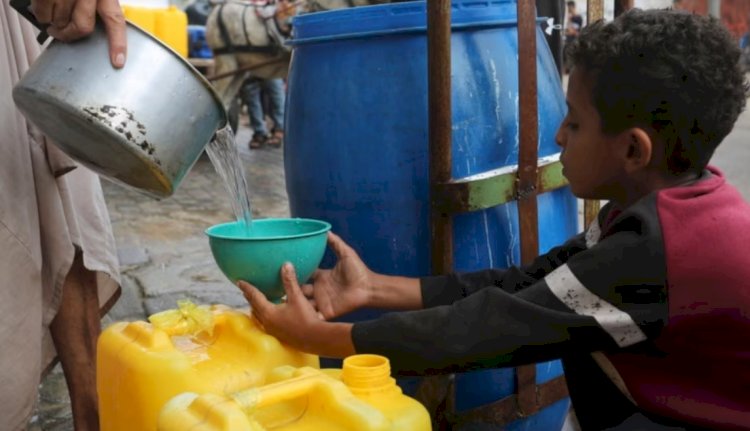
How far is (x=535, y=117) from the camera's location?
1.78 meters

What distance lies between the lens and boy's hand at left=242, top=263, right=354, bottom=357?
1447 millimetres

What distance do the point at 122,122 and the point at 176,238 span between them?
3.36 metres

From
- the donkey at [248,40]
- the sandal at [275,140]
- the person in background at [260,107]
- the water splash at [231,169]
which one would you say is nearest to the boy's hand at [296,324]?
the water splash at [231,169]

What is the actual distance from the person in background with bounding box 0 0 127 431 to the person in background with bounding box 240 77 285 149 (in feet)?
20.1

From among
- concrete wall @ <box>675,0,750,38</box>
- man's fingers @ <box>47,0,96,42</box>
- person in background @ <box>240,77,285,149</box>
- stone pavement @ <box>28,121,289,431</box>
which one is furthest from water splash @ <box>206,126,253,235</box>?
concrete wall @ <box>675,0,750,38</box>

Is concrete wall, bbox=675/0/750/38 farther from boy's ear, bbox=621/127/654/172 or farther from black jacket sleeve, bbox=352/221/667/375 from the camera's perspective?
black jacket sleeve, bbox=352/221/667/375

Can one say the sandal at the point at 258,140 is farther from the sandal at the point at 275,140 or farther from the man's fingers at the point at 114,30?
the man's fingers at the point at 114,30

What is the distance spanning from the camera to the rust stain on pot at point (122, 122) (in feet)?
4.87

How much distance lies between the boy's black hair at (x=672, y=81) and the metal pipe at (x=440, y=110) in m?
0.33

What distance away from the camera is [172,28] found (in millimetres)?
8312

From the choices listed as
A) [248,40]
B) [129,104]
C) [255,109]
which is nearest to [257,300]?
[129,104]

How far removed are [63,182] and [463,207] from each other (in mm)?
963

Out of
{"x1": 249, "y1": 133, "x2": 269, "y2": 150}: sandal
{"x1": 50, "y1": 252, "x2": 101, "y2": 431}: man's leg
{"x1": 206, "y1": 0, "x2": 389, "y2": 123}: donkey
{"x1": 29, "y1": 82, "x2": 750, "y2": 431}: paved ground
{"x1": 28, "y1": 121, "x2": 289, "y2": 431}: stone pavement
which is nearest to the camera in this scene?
{"x1": 50, "y1": 252, "x2": 101, "y2": 431}: man's leg

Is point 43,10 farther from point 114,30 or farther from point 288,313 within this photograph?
point 288,313
